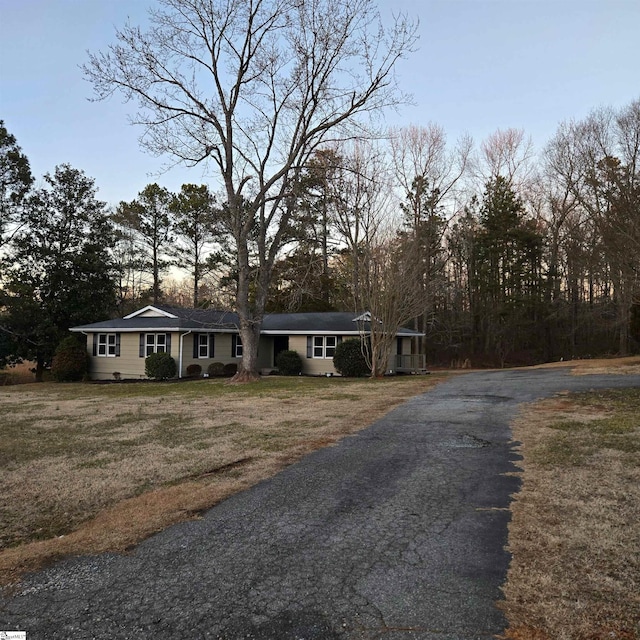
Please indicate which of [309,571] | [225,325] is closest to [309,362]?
[225,325]

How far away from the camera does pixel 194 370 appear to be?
23.1 m

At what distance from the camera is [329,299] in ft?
121

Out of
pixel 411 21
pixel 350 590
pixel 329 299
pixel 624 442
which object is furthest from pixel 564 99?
pixel 329 299

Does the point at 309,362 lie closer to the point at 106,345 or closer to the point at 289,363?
the point at 289,363

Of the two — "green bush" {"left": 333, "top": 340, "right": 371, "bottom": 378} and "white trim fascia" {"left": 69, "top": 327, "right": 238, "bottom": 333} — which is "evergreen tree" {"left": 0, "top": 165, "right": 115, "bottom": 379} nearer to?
"white trim fascia" {"left": 69, "top": 327, "right": 238, "bottom": 333}

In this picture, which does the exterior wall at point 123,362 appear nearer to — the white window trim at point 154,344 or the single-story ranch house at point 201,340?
the single-story ranch house at point 201,340

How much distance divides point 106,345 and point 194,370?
4.95 metres

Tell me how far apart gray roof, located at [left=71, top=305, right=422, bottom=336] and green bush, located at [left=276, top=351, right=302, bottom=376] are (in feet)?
3.67

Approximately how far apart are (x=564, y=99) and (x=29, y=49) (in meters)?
15.7

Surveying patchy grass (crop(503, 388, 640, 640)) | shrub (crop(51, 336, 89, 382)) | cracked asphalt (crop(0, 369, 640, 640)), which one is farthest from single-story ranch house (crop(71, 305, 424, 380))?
cracked asphalt (crop(0, 369, 640, 640))

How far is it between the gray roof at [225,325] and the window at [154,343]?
1.95ft

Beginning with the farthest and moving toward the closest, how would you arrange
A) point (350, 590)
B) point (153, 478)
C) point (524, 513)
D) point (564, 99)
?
point (564, 99) < point (153, 478) < point (524, 513) < point (350, 590)

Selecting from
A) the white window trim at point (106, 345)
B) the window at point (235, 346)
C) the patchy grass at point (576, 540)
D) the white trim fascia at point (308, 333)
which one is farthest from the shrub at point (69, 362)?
the patchy grass at point (576, 540)

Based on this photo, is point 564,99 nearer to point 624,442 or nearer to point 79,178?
point 624,442
